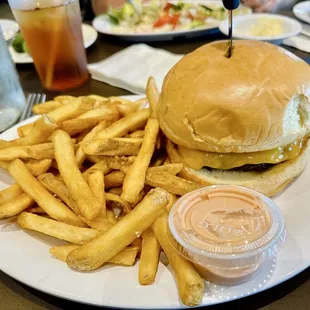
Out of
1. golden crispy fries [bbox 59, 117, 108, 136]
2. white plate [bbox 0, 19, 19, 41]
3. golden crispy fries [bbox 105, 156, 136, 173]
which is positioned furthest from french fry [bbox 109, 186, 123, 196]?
white plate [bbox 0, 19, 19, 41]

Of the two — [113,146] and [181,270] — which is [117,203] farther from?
A: [181,270]

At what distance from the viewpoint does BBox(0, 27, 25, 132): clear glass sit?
2.59 meters

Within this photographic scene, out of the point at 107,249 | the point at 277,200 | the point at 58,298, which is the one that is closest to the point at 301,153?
the point at 277,200

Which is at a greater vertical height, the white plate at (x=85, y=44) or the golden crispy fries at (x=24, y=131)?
the golden crispy fries at (x=24, y=131)

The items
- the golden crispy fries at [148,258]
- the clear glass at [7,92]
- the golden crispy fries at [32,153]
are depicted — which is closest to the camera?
the golden crispy fries at [148,258]

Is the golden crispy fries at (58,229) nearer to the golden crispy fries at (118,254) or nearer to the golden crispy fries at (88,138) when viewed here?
the golden crispy fries at (118,254)

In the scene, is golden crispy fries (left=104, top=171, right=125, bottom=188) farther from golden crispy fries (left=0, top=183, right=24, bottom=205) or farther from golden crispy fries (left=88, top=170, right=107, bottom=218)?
golden crispy fries (left=0, top=183, right=24, bottom=205)

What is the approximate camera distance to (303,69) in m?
1.73

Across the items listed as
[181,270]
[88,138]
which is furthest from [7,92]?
[181,270]

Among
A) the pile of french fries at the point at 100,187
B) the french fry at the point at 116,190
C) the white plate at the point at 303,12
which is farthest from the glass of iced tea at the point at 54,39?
the white plate at the point at 303,12

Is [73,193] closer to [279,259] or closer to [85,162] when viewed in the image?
[85,162]

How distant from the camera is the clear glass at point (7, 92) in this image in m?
2.59

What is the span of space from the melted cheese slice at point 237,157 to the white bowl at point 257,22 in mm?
1738

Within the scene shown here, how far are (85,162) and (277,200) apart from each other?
907mm
